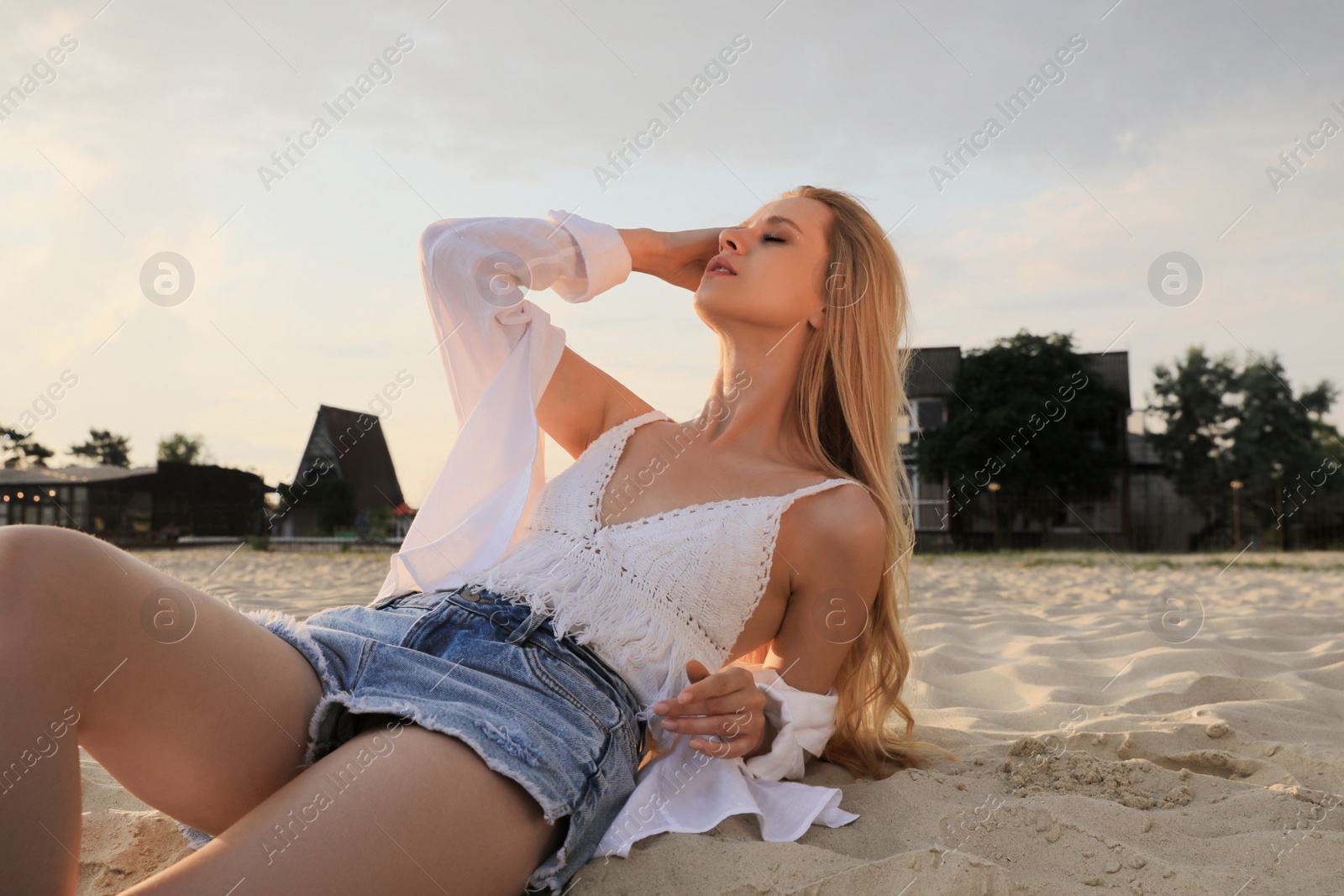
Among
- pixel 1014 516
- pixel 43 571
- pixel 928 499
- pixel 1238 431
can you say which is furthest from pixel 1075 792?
pixel 1238 431

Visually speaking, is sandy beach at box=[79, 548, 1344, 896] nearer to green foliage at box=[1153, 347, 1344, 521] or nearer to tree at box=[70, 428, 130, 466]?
tree at box=[70, 428, 130, 466]

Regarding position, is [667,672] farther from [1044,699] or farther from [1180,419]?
[1180,419]

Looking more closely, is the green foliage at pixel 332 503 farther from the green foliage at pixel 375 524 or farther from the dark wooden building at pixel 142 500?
the dark wooden building at pixel 142 500

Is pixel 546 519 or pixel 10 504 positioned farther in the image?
pixel 10 504

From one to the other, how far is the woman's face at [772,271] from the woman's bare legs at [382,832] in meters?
1.39

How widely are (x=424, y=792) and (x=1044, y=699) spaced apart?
2.35m

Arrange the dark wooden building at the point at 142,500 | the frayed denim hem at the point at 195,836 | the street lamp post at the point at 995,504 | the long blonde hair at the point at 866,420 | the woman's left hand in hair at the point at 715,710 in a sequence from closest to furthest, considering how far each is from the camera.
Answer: the frayed denim hem at the point at 195,836
the woman's left hand in hair at the point at 715,710
the long blonde hair at the point at 866,420
the dark wooden building at the point at 142,500
the street lamp post at the point at 995,504

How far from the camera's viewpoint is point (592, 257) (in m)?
2.41

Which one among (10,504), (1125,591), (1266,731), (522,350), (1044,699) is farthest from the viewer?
(10,504)

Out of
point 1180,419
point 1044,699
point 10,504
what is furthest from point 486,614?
point 1180,419

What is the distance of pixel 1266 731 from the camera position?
2.48m

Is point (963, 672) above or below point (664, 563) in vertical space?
below

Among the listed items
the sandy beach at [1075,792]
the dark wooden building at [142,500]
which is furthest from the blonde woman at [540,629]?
the dark wooden building at [142,500]

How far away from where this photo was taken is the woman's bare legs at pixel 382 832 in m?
1.15
